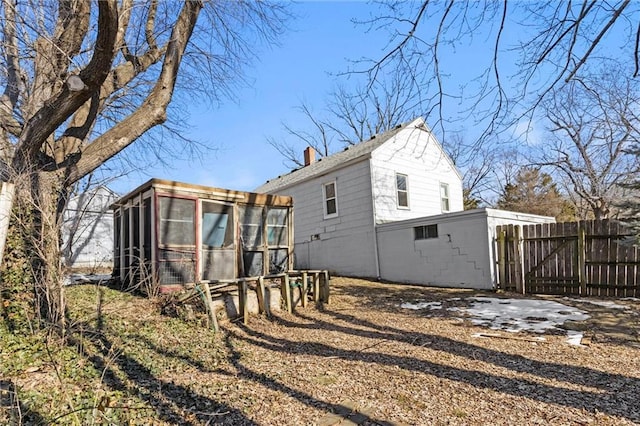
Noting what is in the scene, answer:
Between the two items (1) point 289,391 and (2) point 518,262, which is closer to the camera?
(1) point 289,391

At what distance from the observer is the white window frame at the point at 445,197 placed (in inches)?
601

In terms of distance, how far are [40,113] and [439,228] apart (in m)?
9.70

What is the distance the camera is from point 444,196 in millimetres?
15461

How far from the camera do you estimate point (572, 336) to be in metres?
5.20

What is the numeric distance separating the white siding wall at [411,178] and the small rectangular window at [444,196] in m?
0.19

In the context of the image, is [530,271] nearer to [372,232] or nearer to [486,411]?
[372,232]

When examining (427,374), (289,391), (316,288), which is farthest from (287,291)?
(427,374)

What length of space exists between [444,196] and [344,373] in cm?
1277

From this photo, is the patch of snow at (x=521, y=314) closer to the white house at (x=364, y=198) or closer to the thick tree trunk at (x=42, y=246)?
the white house at (x=364, y=198)

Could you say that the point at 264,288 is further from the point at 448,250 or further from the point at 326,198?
the point at 326,198

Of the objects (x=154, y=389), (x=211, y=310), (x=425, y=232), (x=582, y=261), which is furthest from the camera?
(x=425, y=232)

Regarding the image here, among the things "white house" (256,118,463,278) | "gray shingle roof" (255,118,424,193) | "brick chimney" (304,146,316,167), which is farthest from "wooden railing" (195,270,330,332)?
"brick chimney" (304,146,316,167)

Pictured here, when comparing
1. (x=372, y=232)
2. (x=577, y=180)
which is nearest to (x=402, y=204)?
(x=372, y=232)

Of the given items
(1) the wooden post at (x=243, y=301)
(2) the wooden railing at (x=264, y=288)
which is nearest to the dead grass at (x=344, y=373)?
(1) the wooden post at (x=243, y=301)
